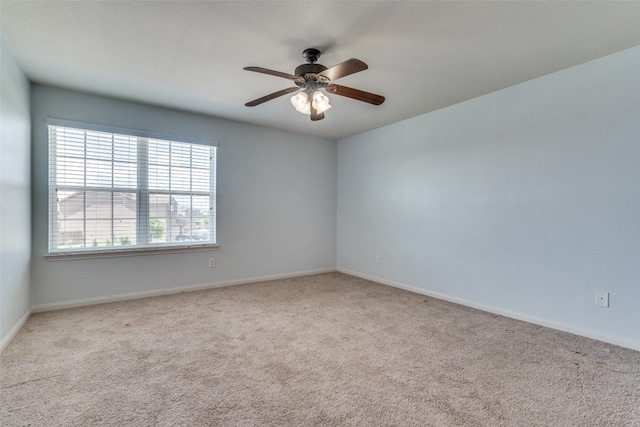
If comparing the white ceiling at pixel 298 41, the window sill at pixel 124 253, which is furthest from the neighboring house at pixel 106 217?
the white ceiling at pixel 298 41

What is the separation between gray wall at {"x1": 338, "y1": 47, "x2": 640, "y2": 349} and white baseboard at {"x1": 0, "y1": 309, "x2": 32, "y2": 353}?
4.01 meters

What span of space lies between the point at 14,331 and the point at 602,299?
194 inches

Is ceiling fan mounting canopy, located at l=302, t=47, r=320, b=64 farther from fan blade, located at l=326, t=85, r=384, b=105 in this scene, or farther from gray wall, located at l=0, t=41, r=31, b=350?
gray wall, located at l=0, t=41, r=31, b=350

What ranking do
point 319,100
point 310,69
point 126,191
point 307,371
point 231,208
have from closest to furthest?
point 307,371 < point 310,69 < point 319,100 < point 126,191 < point 231,208

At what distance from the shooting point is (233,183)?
4.30 metres

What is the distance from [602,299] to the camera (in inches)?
97.9

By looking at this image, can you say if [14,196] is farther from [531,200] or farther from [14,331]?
[531,200]

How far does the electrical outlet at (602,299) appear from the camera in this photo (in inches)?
97.0

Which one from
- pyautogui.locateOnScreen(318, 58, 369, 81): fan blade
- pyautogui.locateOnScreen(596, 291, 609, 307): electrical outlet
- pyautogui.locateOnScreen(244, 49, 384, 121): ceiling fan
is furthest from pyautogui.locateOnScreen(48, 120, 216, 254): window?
pyautogui.locateOnScreen(596, 291, 609, 307): electrical outlet

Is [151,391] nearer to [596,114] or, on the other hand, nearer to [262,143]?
[262,143]

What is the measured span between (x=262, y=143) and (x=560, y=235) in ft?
12.4

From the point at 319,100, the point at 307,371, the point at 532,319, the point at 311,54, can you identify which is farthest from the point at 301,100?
the point at 532,319

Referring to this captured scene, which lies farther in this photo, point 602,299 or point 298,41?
point 602,299

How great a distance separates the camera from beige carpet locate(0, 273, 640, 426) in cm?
158
